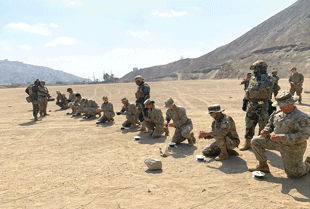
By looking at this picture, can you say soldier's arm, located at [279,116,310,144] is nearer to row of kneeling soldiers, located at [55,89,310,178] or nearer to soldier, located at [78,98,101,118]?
row of kneeling soldiers, located at [55,89,310,178]

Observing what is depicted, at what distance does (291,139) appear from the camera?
4.26 m

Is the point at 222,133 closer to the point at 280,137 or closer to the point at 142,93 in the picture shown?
the point at 280,137

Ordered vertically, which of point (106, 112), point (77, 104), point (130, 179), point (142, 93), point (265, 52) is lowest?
point (130, 179)

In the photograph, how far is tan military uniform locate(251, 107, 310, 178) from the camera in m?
4.26

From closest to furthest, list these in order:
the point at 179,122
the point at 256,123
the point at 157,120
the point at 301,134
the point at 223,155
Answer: the point at 301,134 < the point at 223,155 < the point at 256,123 < the point at 179,122 < the point at 157,120

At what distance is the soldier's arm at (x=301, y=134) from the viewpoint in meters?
4.22

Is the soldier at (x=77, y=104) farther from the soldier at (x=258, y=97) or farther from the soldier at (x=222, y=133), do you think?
the soldier at (x=258, y=97)

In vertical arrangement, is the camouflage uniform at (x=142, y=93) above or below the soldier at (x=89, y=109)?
above

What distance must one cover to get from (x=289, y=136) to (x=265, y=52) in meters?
77.7

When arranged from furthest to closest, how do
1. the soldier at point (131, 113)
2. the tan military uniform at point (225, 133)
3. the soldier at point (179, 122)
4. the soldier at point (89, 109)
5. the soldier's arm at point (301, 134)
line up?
the soldier at point (89, 109) < the soldier at point (131, 113) < the soldier at point (179, 122) < the tan military uniform at point (225, 133) < the soldier's arm at point (301, 134)

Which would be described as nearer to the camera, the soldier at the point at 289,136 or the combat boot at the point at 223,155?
the soldier at the point at 289,136

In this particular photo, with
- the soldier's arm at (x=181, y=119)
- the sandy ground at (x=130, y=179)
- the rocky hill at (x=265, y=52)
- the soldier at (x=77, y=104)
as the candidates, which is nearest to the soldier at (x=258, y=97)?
the sandy ground at (x=130, y=179)

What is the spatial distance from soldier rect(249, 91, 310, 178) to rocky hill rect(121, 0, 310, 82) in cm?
5243

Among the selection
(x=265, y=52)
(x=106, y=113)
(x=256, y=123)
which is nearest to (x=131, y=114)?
(x=106, y=113)
